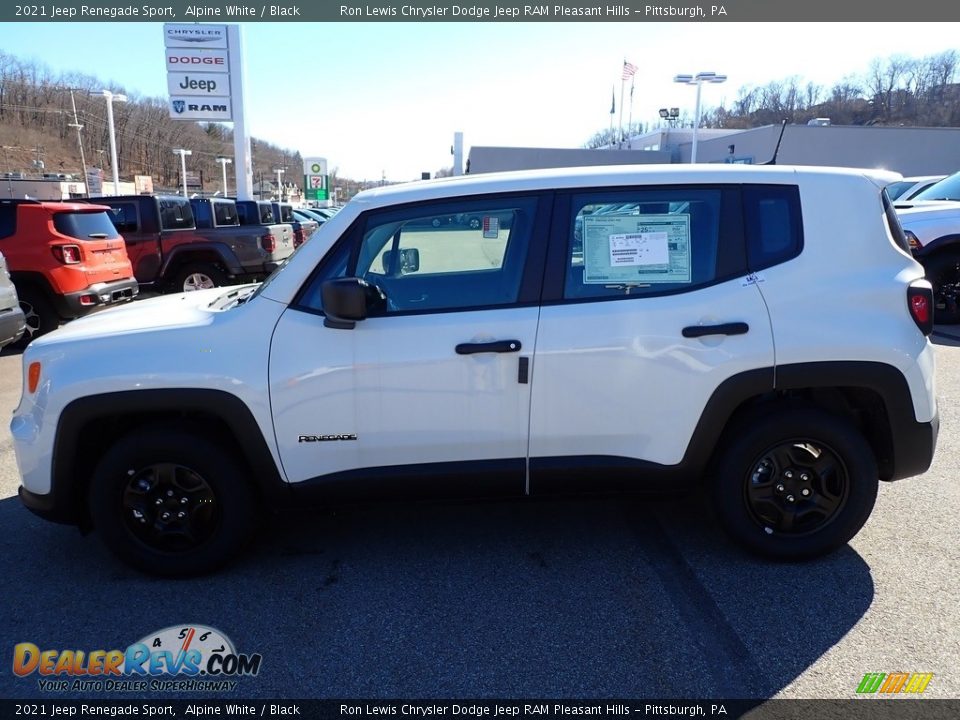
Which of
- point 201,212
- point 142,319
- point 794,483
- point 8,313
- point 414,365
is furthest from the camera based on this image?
point 201,212

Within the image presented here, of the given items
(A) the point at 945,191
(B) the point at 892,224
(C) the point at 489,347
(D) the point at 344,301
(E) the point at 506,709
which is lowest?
(E) the point at 506,709

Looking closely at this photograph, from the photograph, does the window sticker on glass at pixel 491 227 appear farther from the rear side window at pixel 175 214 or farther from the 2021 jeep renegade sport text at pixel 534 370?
the rear side window at pixel 175 214

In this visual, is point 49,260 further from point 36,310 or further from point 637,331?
point 637,331

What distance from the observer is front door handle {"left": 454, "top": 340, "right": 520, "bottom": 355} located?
2.97 metres

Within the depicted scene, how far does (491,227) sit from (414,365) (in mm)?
788

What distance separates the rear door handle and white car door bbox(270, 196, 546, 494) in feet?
2.29

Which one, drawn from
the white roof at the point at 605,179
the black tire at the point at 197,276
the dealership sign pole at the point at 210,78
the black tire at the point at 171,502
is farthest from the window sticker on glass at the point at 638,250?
the dealership sign pole at the point at 210,78

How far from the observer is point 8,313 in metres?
6.49

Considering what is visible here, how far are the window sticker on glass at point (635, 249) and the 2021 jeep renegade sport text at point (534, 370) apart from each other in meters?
0.01

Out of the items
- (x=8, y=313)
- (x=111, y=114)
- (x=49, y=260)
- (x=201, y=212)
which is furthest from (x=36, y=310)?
(x=111, y=114)

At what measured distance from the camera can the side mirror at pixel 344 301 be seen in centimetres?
289

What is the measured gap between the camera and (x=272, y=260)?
11938 millimetres

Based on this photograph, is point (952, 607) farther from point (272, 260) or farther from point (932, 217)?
point (272, 260)

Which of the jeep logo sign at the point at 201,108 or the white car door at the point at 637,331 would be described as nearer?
the white car door at the point at 637,331
